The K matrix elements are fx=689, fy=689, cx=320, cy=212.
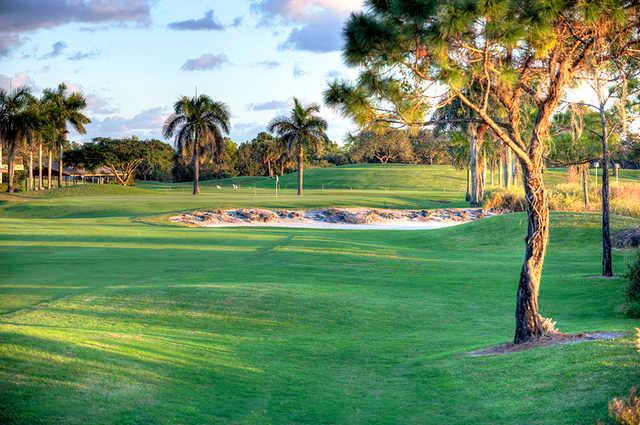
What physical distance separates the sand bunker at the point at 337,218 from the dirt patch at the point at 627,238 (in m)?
22.1

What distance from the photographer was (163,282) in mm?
19016

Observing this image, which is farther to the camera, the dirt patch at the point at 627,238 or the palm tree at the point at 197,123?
A: the palm tree at the point at 197,123

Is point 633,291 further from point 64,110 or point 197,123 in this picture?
point 64,110

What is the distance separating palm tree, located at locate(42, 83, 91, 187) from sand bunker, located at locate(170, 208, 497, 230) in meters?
46.4

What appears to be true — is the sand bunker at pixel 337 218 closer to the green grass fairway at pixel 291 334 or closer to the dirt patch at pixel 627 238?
the green grass fairway at pixel 291 334

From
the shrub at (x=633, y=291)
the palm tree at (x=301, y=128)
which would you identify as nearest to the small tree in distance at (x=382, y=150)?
the palm tree at (x=301, y=128)

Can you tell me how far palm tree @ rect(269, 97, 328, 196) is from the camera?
79188 mm

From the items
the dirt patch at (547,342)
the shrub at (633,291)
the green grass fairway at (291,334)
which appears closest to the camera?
the green grass fairway at (291,334)

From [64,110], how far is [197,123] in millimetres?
25302

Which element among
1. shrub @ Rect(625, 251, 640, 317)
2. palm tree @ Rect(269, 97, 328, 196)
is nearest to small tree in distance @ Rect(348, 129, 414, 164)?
palm tree @ Rect(269, 97, 328, 196)

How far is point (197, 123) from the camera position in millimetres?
76812

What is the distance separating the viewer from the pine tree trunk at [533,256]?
38.8 ft

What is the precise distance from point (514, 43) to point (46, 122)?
82.0 metres

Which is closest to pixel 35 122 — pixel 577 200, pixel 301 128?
pixel 301 128
